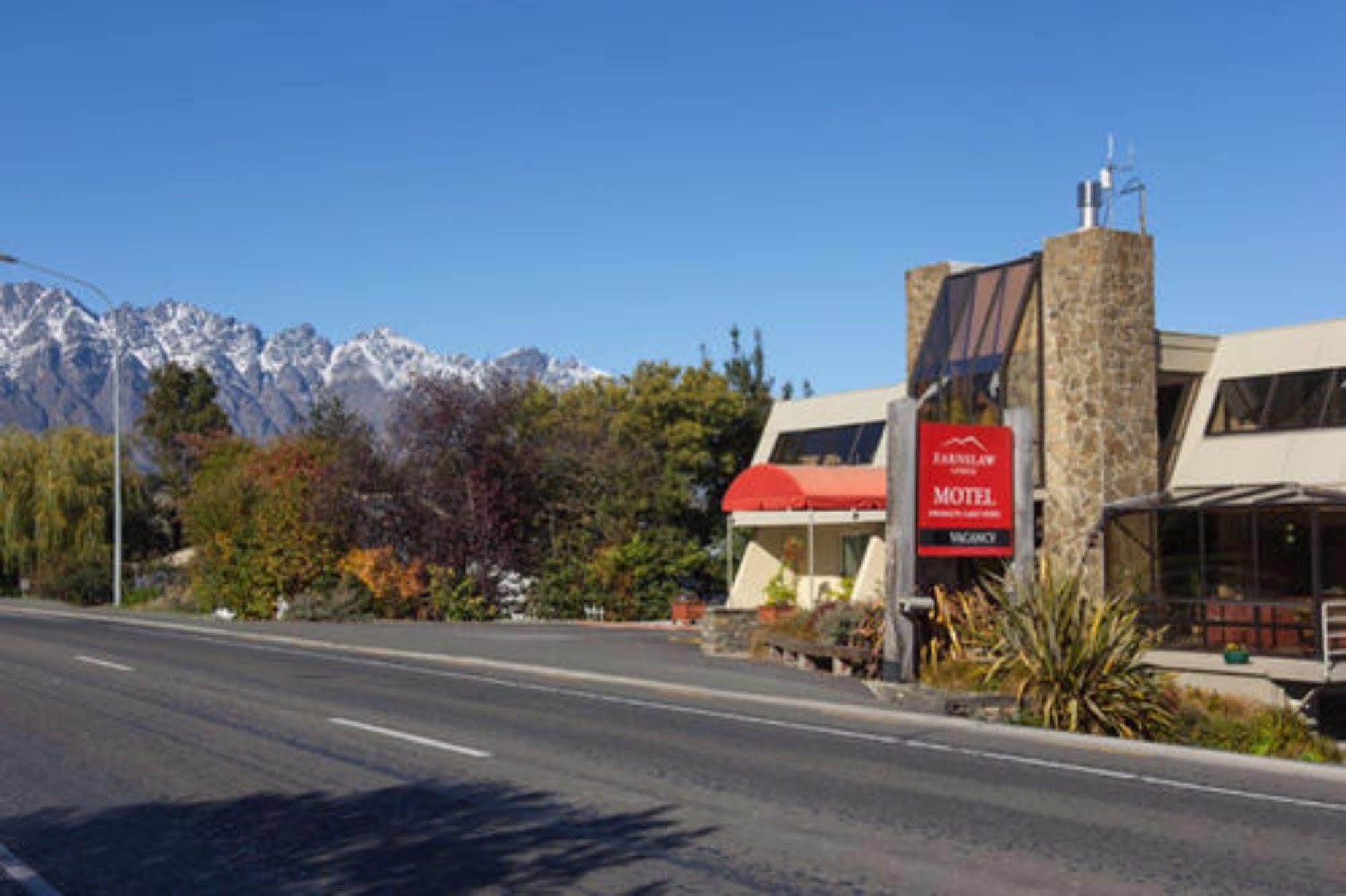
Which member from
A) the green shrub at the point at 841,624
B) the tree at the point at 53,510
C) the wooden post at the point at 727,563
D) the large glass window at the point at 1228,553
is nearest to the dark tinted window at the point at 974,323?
the large glass window at the point at 1228,553

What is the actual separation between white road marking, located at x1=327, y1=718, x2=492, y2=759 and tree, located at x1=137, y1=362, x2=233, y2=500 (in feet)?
194

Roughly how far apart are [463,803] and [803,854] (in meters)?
2.72

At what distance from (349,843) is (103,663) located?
1402 centimetres

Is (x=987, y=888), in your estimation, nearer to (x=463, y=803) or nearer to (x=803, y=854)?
(x=803, y=854)

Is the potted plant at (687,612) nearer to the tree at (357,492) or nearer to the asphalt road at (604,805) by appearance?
the tree at (357,492)

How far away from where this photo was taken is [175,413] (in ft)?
246

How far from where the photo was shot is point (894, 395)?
103 feet

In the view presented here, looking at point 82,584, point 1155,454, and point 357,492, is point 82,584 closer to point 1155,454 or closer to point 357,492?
point 357,492

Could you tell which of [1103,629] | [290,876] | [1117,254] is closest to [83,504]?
[1117,254]

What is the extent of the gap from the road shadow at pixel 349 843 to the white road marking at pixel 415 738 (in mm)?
1786

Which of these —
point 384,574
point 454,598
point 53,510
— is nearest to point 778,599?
point 454,598

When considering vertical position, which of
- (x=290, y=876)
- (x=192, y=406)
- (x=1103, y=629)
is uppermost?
(x=192, y=406)

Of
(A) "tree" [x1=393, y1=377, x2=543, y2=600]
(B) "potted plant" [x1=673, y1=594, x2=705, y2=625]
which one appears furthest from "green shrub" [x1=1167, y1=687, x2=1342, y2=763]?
(A) "tree" [x1=393, y1=377, x2=543, y2=600]

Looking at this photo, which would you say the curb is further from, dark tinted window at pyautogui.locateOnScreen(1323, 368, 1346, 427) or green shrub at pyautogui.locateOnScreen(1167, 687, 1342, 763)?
dark tinted window at pyautogui.locateOnScreen(1323, 368, 1346, 427)
